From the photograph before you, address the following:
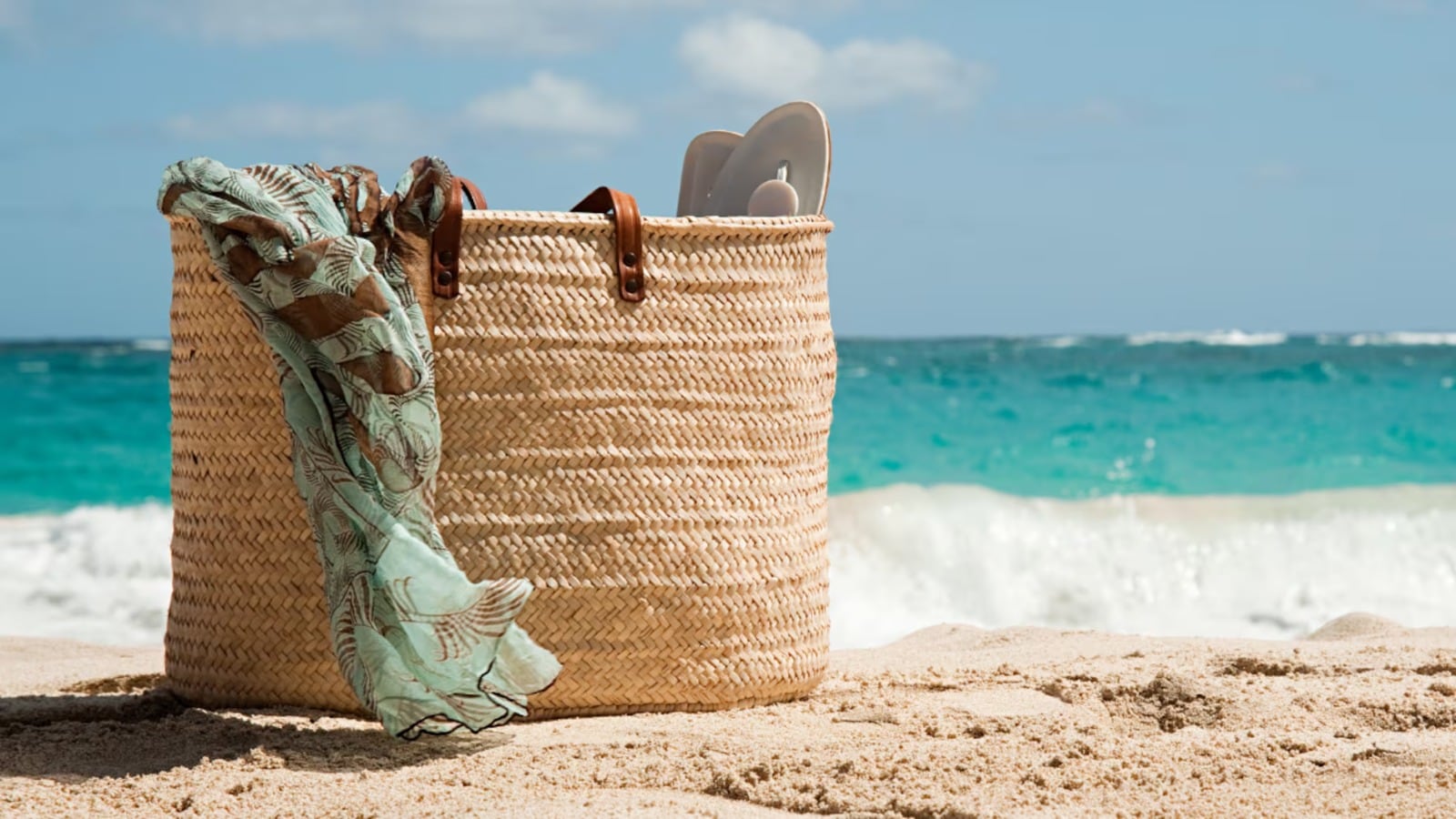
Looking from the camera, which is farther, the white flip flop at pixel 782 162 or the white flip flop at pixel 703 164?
the white flip flop at pixel 703 164

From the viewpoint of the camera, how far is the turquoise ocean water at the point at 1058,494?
4.25m

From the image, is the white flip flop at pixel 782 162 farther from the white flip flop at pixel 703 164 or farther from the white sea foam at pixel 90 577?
the white sea foam at pixel 90 577

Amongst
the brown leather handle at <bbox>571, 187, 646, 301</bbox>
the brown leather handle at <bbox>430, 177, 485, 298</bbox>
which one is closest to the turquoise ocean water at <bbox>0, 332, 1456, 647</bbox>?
the brown leather handle at <bbox>571, 187, 646, 301</bbox>

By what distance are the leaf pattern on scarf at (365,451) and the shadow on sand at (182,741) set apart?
3.3 inches

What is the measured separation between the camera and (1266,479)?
328 inches

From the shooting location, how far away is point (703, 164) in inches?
104

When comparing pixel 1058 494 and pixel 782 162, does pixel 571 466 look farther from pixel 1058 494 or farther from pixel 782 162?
pixel 1058 494

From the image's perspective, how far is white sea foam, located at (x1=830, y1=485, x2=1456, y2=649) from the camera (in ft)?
13.5

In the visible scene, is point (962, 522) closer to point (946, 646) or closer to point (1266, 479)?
point (946, 646)

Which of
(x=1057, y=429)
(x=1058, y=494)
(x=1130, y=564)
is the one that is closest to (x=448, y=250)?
(x=1130, y=564)

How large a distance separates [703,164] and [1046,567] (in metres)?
2.40

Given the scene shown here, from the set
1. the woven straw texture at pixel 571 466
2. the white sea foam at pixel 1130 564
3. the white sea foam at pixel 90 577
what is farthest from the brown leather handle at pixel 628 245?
the white sea foam at pixel 90 577

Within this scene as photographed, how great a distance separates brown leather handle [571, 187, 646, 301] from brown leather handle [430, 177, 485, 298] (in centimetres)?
23

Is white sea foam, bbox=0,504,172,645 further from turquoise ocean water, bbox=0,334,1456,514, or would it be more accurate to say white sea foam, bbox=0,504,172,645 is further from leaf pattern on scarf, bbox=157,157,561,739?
turquoise ocean water, bbox=0,334,1456,514
